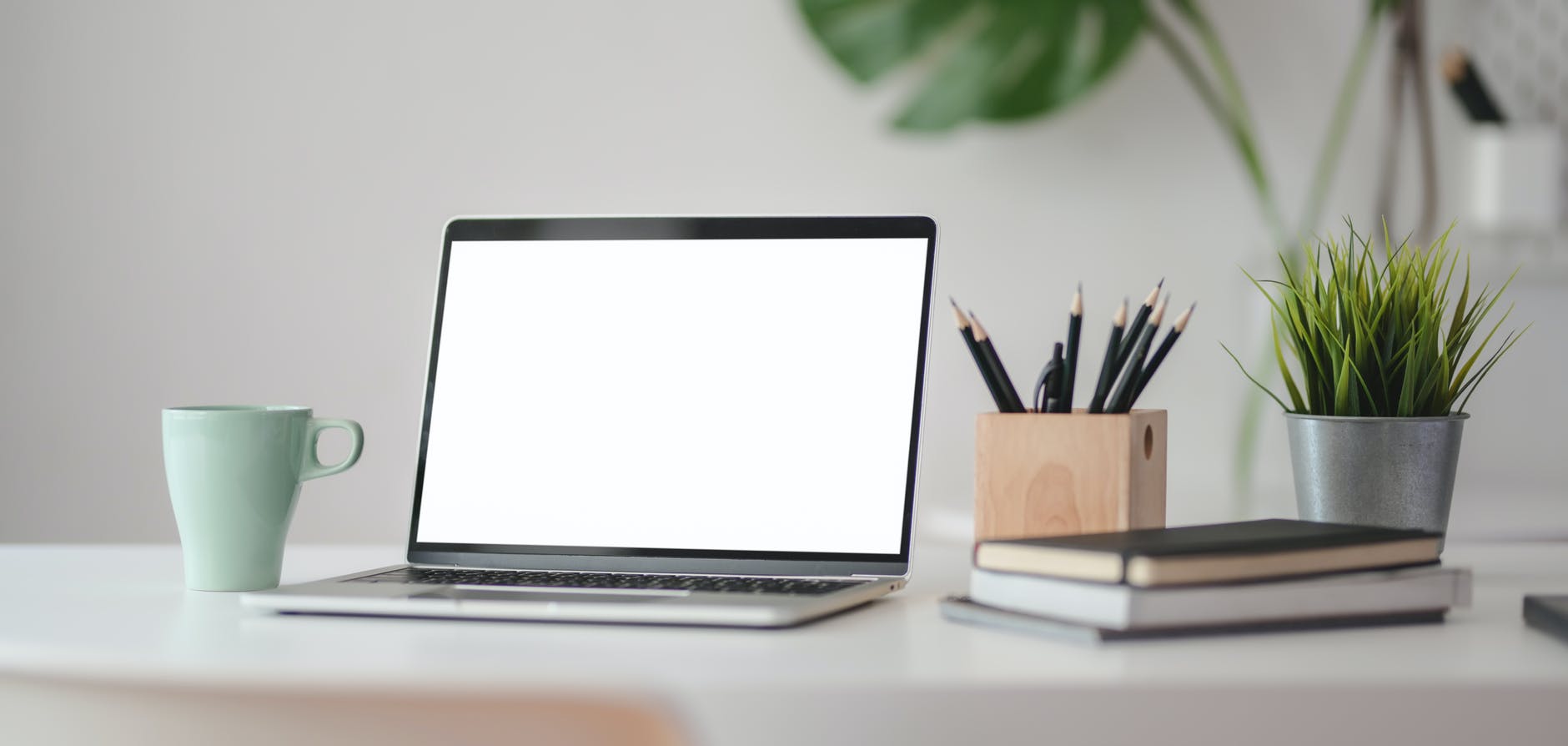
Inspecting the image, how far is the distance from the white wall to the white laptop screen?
1.30 meters

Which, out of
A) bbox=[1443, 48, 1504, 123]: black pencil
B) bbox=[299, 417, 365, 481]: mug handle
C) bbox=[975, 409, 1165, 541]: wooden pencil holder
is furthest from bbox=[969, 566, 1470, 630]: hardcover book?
bbox=[1443, 48, 1504, 123]: black pencil

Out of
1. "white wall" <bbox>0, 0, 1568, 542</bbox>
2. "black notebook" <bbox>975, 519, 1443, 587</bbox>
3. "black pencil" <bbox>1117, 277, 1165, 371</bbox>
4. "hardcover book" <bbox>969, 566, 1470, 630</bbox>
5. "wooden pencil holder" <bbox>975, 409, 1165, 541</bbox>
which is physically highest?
"white wall" <bbox>0, 0, 1568, 542</bbox>

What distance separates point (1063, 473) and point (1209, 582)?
0.16 metres

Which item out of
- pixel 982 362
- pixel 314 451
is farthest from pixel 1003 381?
pixel 314 451

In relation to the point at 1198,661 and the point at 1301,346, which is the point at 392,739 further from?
the point at 1301,346

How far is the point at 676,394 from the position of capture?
72cm

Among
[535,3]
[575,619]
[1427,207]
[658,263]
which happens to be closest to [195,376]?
[535,3]

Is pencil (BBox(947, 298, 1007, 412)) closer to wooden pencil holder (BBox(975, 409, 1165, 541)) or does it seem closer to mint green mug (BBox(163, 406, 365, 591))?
wooden pencil holder (BBox(975, 409, 1165, 541))

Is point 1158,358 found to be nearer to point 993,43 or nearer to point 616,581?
point 616,581

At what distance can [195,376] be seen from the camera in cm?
204

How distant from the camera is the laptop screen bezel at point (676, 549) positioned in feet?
2.18

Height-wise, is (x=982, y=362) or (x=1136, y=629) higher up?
(x=982, y=362)

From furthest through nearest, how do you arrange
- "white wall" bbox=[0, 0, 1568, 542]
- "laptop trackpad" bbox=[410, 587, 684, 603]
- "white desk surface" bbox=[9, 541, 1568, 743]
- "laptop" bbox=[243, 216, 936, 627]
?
"white wall" bbox=[0, 0, 1568, 542] → "laptop" bbox=[243, 216, 936, 627] → "laptop trackpad" bbox=[410, 587, 684, 603] → "white desk surface" bbox=[9, 541, 1568, 743]

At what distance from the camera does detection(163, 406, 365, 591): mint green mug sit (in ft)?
2.12
